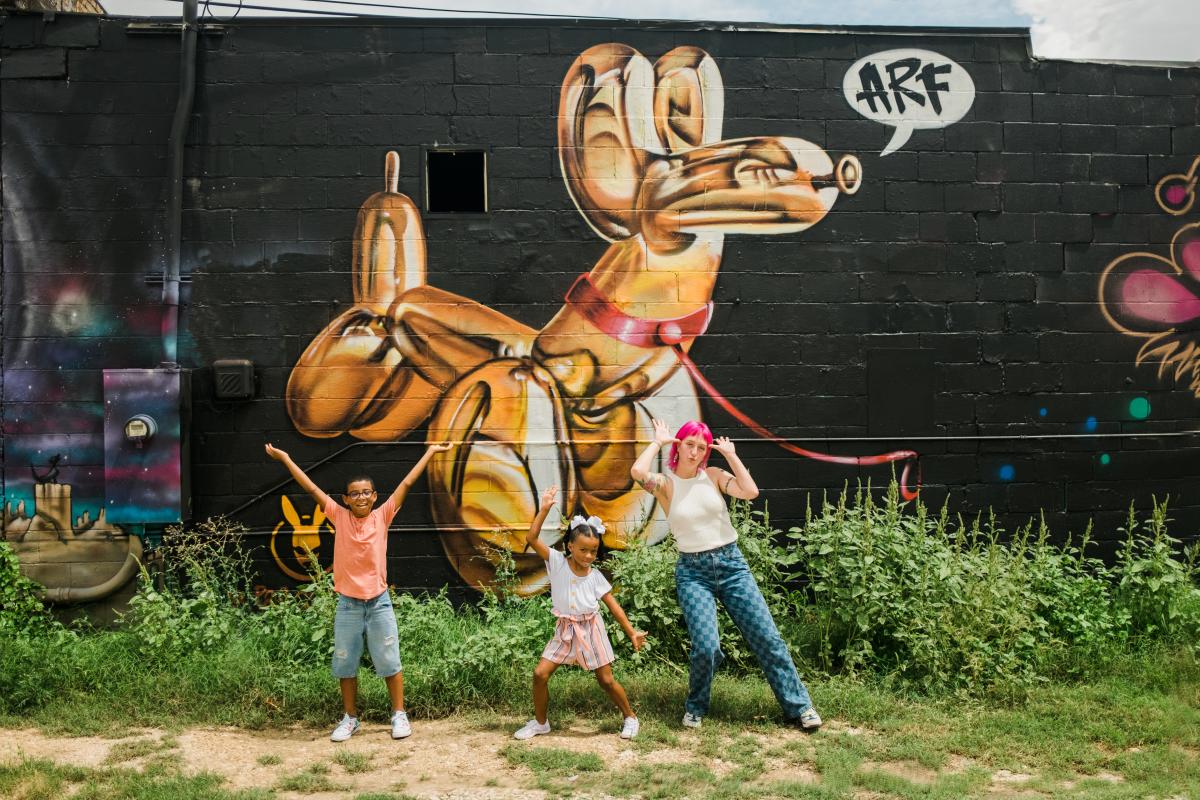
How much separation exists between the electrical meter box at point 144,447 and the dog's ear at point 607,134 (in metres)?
3.05

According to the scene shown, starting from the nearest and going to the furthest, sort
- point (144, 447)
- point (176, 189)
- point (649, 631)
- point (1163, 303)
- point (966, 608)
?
1. point (966, 608)
2. point (649, 631)
3. point (144, 447)
4. point (176, 189)
5. point (1163, 303)

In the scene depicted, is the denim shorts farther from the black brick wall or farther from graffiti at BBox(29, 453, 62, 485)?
graffiti at BBox(29, 453, 62, 485)

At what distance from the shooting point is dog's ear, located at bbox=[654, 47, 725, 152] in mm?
6812

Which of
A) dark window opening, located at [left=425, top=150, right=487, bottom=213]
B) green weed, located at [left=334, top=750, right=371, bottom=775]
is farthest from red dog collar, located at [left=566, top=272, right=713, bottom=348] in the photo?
green weed, located at [left=334, top=750, right=371, bottom=775]

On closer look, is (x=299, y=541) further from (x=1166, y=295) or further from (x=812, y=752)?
(x=1166, y=295)

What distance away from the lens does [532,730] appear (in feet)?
16.4

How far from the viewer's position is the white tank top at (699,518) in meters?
5.16

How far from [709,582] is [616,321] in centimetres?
228

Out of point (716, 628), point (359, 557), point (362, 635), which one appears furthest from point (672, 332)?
point (362, 635)

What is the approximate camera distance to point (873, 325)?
6961 mm

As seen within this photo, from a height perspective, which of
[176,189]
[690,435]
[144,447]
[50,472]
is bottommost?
[50,472]

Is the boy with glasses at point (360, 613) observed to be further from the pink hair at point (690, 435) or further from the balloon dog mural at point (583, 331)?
the pink hair at point (690, 435)

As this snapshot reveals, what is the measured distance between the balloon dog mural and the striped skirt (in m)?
1.59

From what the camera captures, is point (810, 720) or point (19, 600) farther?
point (19, 600)
